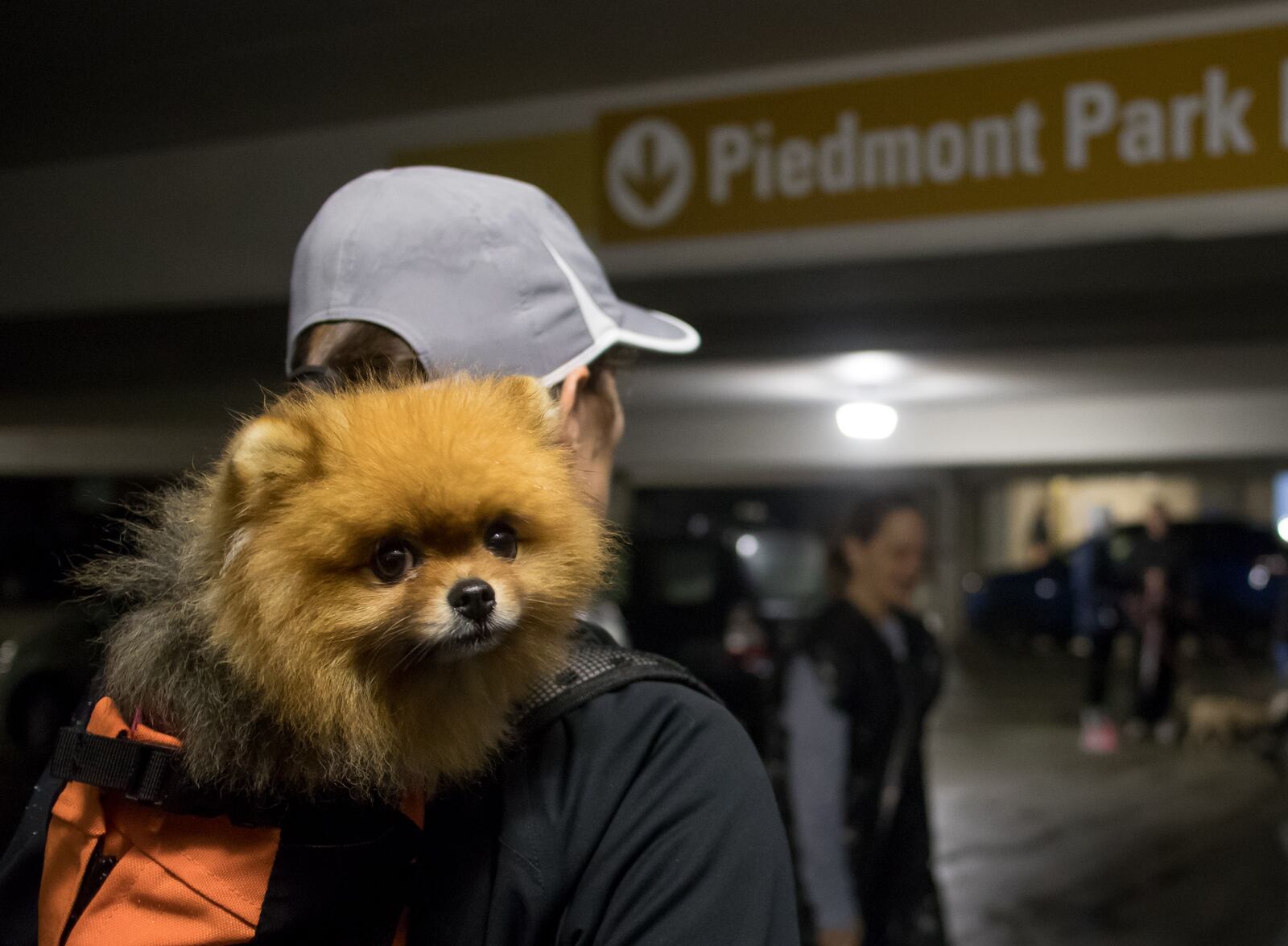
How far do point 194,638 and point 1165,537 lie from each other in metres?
5.76

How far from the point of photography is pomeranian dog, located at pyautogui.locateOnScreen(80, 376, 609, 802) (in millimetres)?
764

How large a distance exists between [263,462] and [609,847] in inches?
14.9

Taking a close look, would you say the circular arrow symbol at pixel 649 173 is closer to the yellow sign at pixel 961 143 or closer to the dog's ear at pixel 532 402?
the yellow sign at pixel 961 143

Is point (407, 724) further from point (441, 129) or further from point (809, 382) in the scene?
point (809, 382)

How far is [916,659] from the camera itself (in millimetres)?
3496

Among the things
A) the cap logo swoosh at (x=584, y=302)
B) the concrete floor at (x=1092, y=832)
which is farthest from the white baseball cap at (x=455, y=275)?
the concrete floor at (x=1092, y=832)

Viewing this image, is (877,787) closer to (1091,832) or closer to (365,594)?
(365,594)

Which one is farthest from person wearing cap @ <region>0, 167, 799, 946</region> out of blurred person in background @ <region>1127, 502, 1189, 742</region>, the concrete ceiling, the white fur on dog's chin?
blurred person in background @ <region>1127, 502, 1189, 742</region>

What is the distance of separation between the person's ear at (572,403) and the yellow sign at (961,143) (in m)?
2.36

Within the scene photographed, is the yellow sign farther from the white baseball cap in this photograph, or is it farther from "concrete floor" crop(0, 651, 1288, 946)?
"concrete floor" crop(0, 651, 1288, 946)

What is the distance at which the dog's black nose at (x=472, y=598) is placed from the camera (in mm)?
758

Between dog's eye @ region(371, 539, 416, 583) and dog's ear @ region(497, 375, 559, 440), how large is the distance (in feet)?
0.45

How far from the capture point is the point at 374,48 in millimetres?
3152

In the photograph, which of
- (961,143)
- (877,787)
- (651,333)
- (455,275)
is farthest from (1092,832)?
(455,275)
